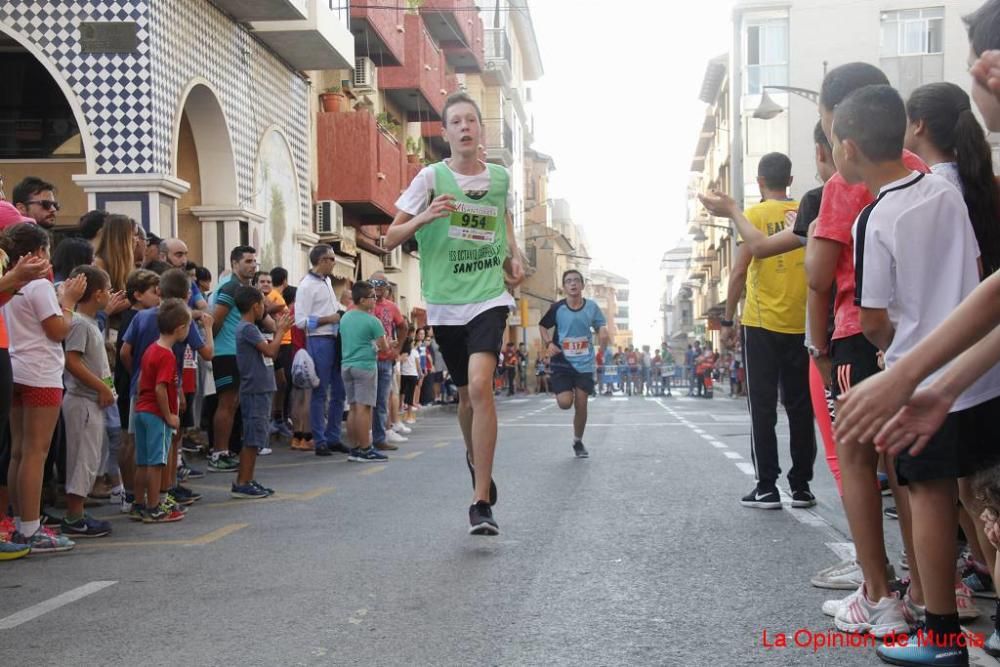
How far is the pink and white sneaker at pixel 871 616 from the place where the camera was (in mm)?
4129

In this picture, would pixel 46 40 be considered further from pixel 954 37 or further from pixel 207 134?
pixel 954 37

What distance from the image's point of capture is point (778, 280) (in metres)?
7.43

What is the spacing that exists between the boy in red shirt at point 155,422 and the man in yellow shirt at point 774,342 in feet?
11.3

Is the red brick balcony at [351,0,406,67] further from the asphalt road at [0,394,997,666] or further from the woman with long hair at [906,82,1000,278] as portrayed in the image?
the woman with long hair at [906,82,1000,278]

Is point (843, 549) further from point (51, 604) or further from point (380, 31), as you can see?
point (380, 31)

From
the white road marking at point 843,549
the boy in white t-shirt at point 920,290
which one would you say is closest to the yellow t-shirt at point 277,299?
the white road marking at point 843,549

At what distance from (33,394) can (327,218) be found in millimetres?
20577

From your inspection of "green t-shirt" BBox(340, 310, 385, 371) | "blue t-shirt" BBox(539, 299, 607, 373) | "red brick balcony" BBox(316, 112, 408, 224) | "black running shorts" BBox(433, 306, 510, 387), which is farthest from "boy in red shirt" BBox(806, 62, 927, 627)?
"red brick balcony" BBox(316, 112, 408, 224)

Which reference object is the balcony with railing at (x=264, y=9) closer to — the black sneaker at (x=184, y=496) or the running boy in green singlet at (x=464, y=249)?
the black sneaker at (x=184, y=496)

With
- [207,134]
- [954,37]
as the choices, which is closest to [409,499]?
[207,134]

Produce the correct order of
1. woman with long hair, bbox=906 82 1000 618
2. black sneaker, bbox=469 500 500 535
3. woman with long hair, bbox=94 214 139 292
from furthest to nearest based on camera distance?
1. woman with long hair, bbox=94 214 139 292
2. black sneaker, bbox=469 500 500 535
3. woman with long hair, bbox=906 82 1000 618

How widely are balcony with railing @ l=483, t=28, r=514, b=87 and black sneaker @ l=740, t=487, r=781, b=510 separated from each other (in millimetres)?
53254

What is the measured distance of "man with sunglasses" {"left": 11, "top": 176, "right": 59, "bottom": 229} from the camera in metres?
8.21

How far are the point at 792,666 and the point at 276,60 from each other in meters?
20.3
